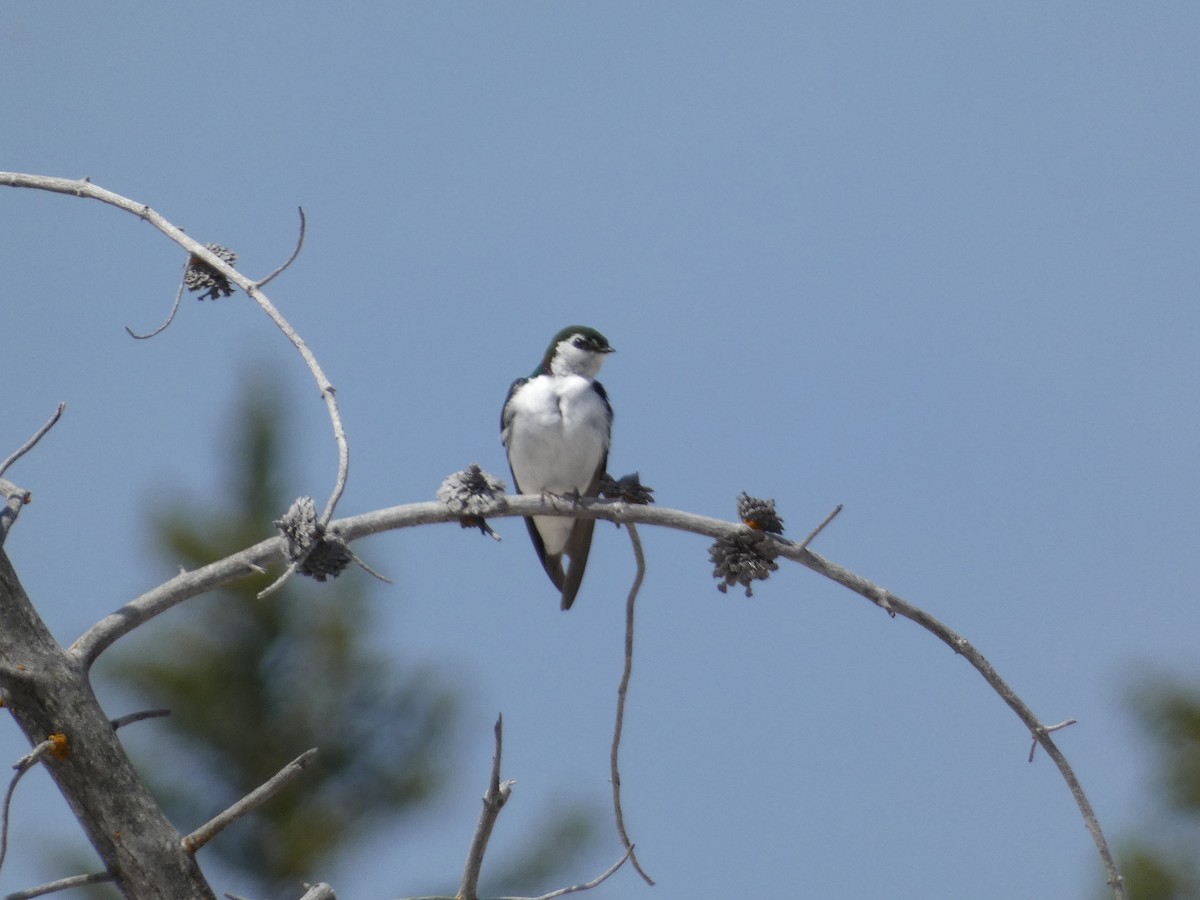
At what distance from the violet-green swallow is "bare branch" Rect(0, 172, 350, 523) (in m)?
2.84

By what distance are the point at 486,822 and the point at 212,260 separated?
1.70 meters

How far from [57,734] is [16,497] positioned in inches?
28.6

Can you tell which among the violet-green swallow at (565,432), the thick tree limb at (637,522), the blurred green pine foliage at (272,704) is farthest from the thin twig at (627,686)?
the blurred green pine foliage at (272,704)

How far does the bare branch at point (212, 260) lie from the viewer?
339 cm

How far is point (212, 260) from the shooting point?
12.5 feet

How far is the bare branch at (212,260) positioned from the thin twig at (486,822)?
0.75m

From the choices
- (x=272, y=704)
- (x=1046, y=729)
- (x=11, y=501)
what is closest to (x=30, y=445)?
(x=11, y=501)

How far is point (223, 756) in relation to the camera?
12023mm

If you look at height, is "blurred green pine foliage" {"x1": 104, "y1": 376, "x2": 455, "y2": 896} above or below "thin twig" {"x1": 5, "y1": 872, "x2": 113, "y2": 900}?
above

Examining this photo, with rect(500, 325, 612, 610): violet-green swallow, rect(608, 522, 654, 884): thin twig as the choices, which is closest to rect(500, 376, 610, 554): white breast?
rect(500, 325, 612, 610): violet-green swallow

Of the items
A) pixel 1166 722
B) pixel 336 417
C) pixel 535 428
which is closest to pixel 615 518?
pixel 336 417

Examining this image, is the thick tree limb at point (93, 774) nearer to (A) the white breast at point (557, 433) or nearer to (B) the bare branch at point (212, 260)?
(B) the bare branch at point (212, 260)

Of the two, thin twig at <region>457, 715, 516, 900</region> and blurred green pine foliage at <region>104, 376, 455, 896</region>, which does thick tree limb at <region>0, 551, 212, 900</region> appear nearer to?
thin twig at <region>457, 715, 516, 900</region>

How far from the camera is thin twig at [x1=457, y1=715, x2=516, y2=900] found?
3.22m
